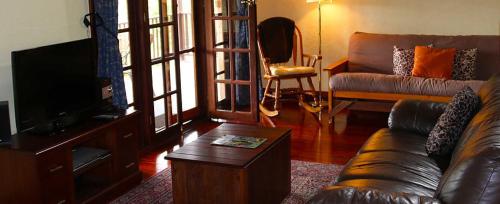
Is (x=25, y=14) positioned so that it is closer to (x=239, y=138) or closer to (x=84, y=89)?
(x=84, y=89)

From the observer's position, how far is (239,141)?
370 cm

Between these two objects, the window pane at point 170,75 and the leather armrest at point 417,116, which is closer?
the leather armrest at point 417,116

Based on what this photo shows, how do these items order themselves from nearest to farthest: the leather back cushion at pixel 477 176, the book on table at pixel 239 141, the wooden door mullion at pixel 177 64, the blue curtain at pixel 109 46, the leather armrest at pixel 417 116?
the leather back cushion at pixel 477 176
the book on table at pixel 239 141
the leather armrest at pixel 417 116
the blue curtain at pixel 109 46
the wooden door mullion at pixel 177 64

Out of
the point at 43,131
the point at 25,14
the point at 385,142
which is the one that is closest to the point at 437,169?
the point at 385,142

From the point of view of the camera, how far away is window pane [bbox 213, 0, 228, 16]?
5.93 m

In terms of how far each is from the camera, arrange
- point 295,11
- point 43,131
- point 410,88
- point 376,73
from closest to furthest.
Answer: point 43,131
point 410,88
point 376,73
point 295,11

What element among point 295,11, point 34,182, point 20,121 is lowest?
point 34,182

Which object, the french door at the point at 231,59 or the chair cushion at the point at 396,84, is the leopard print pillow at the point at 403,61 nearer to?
the chair cushion at the point at 396,84

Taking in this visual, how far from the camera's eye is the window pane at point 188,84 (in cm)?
605

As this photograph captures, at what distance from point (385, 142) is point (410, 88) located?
1.94 m

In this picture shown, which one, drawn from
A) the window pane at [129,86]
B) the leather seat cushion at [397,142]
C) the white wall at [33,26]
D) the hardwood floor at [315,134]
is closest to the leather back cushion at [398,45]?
the hardwood floor at [315,134]

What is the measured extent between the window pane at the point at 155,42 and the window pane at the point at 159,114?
0.40m

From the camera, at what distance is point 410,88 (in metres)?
5.52

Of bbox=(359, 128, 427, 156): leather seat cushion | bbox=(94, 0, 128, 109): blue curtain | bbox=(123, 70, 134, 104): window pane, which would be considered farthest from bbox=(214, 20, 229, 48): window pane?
bbox=(359, 128, 427, 156): leather seat cushion
